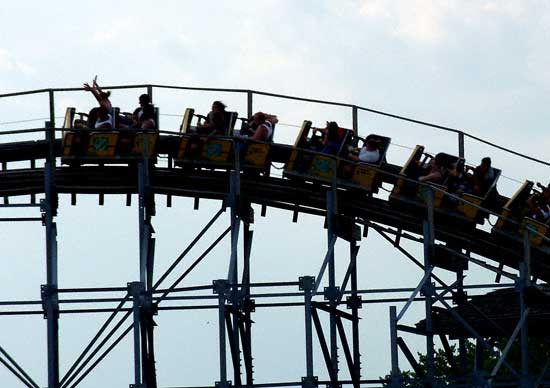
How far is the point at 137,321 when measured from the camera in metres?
31.1

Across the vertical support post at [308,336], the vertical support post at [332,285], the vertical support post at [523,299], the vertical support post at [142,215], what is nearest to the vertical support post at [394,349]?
the vertical support post at [308,336]

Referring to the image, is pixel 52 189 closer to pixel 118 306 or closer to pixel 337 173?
pixel 118 306

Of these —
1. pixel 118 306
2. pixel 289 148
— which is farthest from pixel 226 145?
pixel 118 306

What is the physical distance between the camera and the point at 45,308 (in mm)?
31281

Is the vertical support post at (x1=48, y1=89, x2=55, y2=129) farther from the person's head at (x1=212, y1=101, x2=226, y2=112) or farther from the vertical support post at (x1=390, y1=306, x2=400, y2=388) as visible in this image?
the vertical support post at (x1=390, y1=306, x2=400, y2=388)

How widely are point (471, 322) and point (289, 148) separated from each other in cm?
418

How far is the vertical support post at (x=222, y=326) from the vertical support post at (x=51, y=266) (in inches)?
98.3

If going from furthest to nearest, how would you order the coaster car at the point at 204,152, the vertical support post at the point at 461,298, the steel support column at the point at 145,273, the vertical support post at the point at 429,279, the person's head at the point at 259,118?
the vertical support post at the point at 461,298, the person's head at the point at 259,118, the coaster car at the point at 204,152, the steel support column at the point at 145,273, the vertical support post at the point at 429,279

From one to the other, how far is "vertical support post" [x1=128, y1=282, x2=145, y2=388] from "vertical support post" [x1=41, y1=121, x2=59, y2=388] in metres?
1.16

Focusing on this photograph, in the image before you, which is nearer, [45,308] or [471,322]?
[45,308]

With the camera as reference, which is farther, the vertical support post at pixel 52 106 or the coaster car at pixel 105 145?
the vertical support post at pixel 52 106

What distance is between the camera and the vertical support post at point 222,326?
30.4m

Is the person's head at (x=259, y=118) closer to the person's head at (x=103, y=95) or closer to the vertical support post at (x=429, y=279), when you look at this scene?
the person's head at (x=103, y=95)

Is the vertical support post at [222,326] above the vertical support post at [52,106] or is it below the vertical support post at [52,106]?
below
